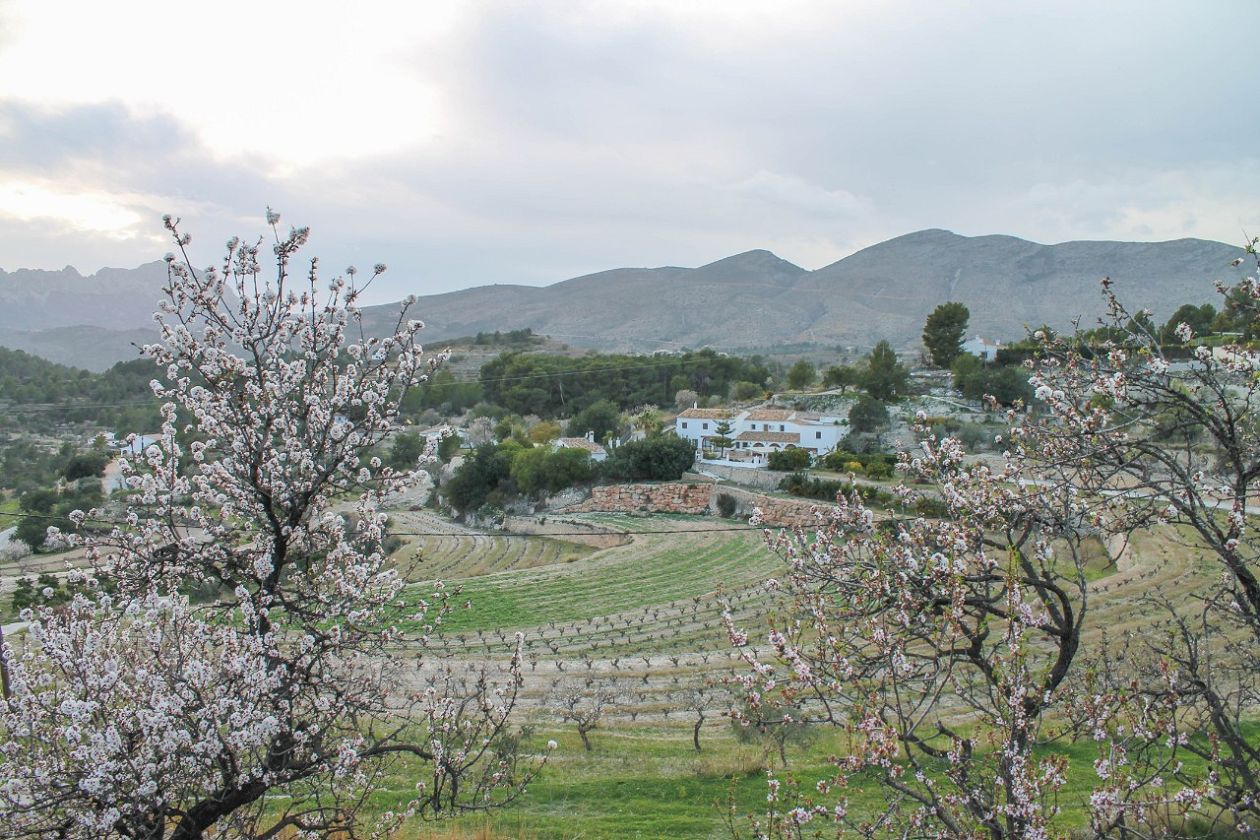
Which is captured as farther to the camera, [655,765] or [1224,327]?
[1224,327]

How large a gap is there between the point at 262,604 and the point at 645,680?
1365 centimetres

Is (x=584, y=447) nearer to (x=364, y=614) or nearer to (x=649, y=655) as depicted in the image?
(x=649, y=655)

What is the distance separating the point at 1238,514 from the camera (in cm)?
499

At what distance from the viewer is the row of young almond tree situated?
441cm

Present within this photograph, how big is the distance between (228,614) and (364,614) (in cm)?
102

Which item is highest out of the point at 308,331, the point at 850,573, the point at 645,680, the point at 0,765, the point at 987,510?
the point at 308,331

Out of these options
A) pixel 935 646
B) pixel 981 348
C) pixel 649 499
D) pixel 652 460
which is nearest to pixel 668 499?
pixel 649 499

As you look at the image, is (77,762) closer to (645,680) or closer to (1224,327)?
(645,680)

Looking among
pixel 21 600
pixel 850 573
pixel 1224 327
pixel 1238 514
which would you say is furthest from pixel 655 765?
pixel 1224 327

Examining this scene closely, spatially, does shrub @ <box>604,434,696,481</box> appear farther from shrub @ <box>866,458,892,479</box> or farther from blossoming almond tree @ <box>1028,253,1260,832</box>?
blossoming almond tree @ <box>1028,253,1260,832</box>

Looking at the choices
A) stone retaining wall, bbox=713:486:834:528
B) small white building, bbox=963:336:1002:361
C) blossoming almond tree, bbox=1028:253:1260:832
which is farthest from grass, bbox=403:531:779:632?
small white building, bbox=963:336:1002:361

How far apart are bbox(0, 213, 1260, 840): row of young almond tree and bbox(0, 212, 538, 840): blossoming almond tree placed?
2cm

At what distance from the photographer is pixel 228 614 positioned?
19.6ft

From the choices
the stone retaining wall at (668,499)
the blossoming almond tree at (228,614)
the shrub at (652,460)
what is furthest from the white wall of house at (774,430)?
the blossoming almond tree at (228,614)
